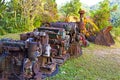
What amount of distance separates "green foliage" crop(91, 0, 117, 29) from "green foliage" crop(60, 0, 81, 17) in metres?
1.42

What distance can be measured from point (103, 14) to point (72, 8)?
2.30 m

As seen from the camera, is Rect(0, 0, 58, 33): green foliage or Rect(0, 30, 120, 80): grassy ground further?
Rect(0, 0, 58, 33): green foliage

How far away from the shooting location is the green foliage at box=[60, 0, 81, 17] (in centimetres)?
1499

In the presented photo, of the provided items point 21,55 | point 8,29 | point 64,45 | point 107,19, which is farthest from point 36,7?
point 21,55

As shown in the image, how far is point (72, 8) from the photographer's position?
49.6 feet

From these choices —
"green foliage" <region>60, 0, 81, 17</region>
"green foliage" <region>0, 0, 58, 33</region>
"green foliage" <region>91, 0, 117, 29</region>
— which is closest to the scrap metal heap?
"green foliage" <region>91, 0, 117, 29</region>

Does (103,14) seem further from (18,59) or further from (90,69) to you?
(18,59)

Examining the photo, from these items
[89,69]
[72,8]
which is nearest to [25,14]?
[72,8]

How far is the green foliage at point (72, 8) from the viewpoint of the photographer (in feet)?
49.2

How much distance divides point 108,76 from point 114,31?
7899mm

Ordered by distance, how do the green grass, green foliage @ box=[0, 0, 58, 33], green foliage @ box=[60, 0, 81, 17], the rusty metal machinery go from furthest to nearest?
green foliage @ box=[60, 0, 81, 17], green foliage @ box=[0, 0, 58, 33], the green grass, the rusty metal machinery

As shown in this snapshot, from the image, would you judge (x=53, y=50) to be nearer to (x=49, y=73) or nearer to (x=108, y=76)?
(x=49, y=73)

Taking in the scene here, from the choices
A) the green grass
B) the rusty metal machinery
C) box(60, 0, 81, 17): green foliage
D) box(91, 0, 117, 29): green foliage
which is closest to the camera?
the rusty metal machinery

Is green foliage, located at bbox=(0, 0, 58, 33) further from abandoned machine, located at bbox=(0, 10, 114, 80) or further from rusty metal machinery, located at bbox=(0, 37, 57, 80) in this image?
rusty metal machinery, located at bbox=(0, 37, 57, 80)
